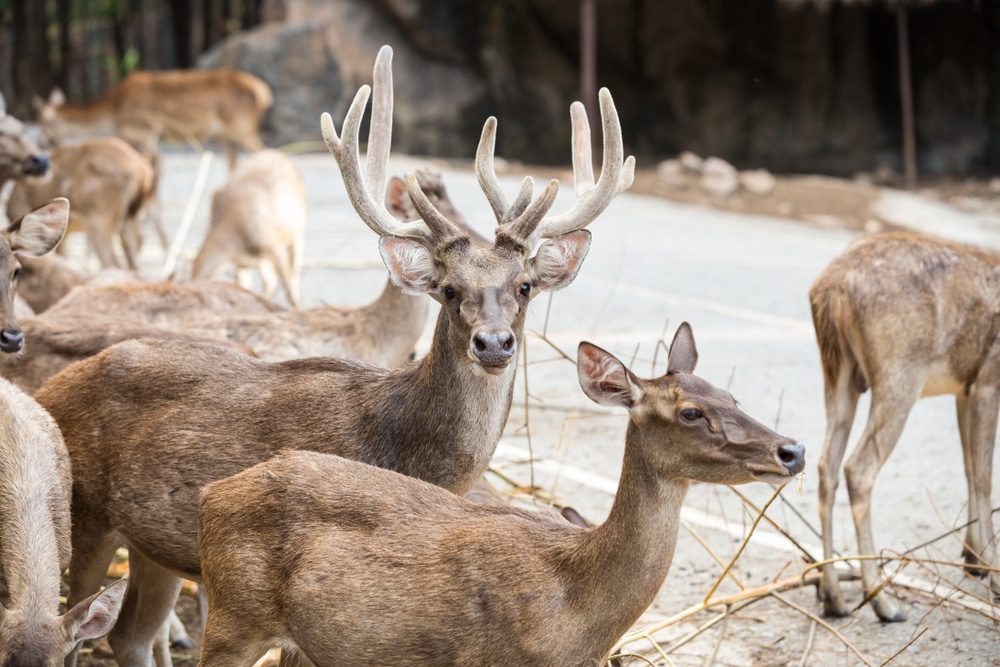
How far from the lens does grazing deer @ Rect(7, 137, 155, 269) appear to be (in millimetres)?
11055

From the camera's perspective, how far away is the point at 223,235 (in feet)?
35.1

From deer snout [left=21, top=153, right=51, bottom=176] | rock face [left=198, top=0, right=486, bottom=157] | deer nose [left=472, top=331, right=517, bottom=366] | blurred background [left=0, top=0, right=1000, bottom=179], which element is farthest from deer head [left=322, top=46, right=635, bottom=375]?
blurred background [left=0, top=0, right=1000, bottom=179]

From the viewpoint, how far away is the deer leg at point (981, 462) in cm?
610

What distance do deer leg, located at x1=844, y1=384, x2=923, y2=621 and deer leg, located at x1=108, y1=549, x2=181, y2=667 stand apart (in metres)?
2.91

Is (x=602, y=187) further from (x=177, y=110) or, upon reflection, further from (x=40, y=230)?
(x=177, y=110)

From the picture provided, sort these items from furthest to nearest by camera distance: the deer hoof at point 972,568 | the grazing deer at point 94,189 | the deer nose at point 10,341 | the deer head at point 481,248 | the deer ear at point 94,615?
the grazing deer at point 94,189 < the deer hoof at point 972,568 < the deer nose at point 10,341 < the deer head at point 481,248 < the deer ear at point 94,615

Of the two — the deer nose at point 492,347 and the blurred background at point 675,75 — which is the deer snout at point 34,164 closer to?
the deer nose at point 492,347

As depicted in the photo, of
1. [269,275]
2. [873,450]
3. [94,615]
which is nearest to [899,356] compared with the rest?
[873,450]

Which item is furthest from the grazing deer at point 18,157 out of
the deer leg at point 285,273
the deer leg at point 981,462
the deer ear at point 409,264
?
the deer leg at point 981,462

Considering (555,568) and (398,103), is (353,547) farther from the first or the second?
(398,103)

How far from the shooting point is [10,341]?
17.0 feet

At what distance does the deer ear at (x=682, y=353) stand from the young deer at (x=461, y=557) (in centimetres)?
9

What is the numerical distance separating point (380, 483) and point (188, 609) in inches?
108

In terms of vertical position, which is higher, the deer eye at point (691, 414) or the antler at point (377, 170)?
the antler at point (377, 170)
